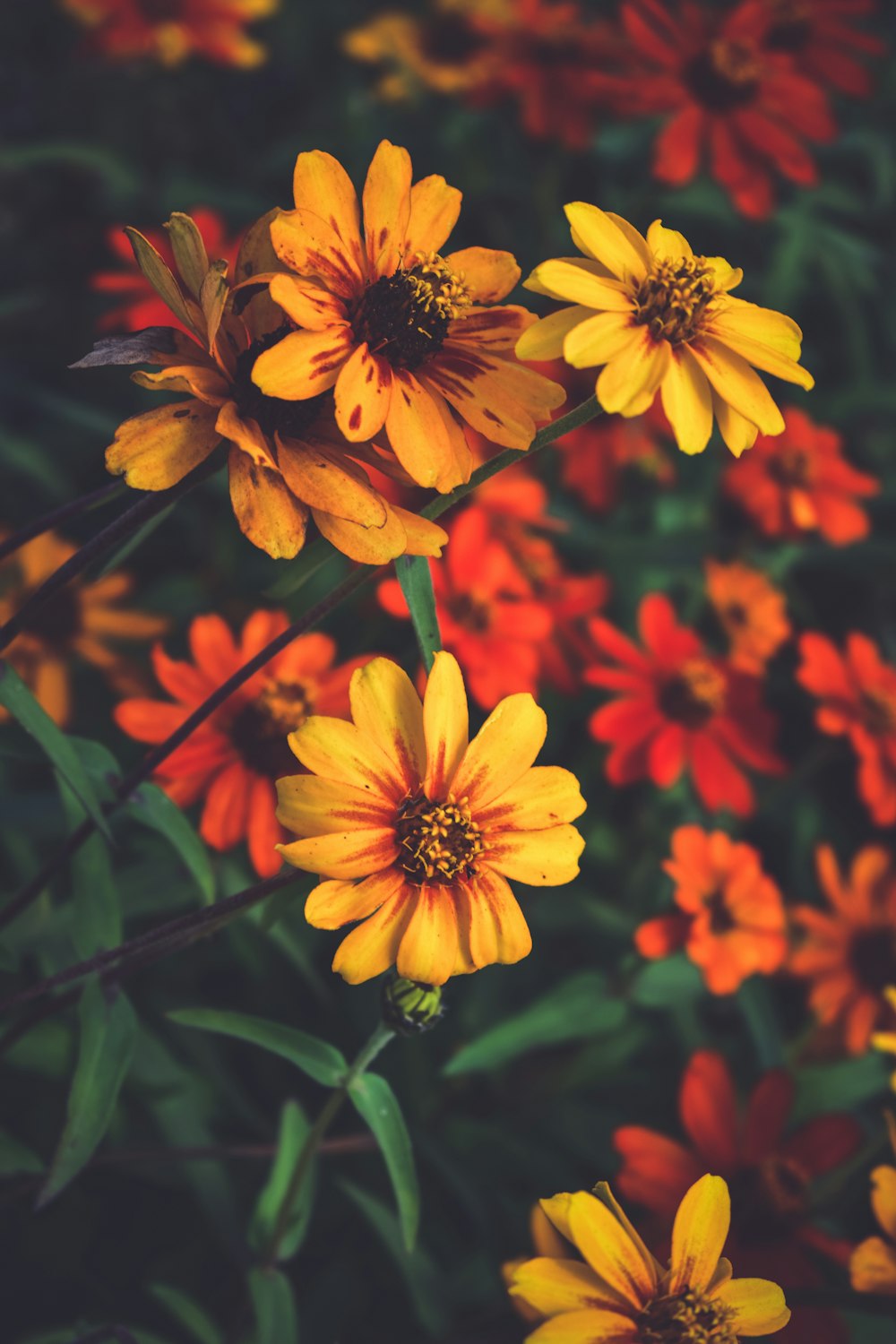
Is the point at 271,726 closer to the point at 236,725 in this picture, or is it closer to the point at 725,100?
the point at 236,725

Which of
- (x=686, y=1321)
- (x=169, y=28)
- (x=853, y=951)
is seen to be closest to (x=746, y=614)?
(x=853, y=951)

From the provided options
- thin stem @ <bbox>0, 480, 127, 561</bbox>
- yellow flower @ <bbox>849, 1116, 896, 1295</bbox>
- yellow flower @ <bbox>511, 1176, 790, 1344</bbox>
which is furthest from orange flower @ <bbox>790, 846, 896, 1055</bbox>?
thin stem @ <bbox>0, 480, 127, 561</bbox>

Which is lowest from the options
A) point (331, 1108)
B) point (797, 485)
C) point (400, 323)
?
point (331, 1108)

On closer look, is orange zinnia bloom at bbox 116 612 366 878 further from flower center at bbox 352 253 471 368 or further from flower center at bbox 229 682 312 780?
flower center at bbox 352 253 471 368

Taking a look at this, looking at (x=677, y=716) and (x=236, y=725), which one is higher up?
(x=236, y=725)

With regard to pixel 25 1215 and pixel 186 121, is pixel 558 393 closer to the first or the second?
pixel 25 1215
